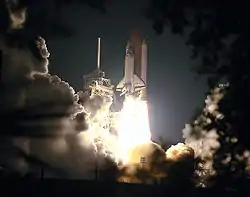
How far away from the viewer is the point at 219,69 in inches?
752

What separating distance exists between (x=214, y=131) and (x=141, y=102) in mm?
41930

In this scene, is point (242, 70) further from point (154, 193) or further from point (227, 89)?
point (154, 193)

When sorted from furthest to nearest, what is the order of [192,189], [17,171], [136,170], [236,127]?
[136,170]
[17,171]
[192,189]
[236,127]

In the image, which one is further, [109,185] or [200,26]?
[109,185]

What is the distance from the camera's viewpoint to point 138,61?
2406 inches

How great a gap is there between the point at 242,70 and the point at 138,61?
42732mm

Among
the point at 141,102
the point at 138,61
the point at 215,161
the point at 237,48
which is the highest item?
the point at 138,61

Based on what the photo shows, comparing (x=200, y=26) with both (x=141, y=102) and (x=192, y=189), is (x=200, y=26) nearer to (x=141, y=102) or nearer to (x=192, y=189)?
(x=192, y=189)

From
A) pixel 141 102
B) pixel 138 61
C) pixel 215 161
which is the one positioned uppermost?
pixel 138 61

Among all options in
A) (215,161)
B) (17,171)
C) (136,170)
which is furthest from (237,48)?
(136,170)

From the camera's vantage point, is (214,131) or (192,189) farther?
(192,189)

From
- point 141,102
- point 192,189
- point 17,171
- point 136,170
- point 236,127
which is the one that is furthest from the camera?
point 141,102

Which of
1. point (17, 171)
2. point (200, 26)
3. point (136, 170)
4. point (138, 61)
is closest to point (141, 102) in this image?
point (138, 61)

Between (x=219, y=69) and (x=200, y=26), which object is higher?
(x=200, y=26)
